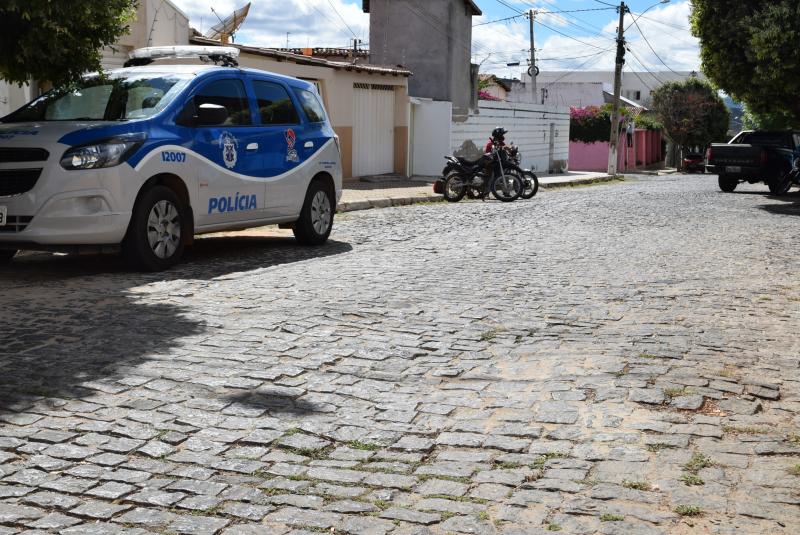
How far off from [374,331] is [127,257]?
356 cm

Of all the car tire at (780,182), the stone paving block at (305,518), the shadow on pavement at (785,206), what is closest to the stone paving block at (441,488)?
the stone paving block at (305,518)

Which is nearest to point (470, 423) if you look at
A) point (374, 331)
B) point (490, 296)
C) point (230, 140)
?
point (374, 331)

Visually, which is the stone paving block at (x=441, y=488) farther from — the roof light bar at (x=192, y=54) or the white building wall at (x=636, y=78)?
the white building wall at (x=636, y=78)

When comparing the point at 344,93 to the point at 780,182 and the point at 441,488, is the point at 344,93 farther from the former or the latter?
the point at 441,488

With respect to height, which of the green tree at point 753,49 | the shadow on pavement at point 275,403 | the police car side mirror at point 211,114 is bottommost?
the shadow on pavement at point 275,403

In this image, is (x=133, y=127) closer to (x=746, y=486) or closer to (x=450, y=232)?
(x=450, y=232)

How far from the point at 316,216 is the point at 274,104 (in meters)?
1.48

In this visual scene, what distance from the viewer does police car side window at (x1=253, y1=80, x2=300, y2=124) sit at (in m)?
11.5

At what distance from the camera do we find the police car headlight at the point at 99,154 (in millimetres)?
9328

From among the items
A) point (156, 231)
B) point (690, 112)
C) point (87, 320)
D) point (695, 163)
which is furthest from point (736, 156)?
point (690, 112)

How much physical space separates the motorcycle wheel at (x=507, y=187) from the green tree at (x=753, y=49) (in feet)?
20.1

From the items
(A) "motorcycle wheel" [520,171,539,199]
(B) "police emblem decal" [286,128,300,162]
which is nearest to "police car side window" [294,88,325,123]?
(B) "police emblem decal" [286,128,300,162]

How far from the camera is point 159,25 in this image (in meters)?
19.4

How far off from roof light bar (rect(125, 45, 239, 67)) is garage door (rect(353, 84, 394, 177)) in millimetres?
14592
